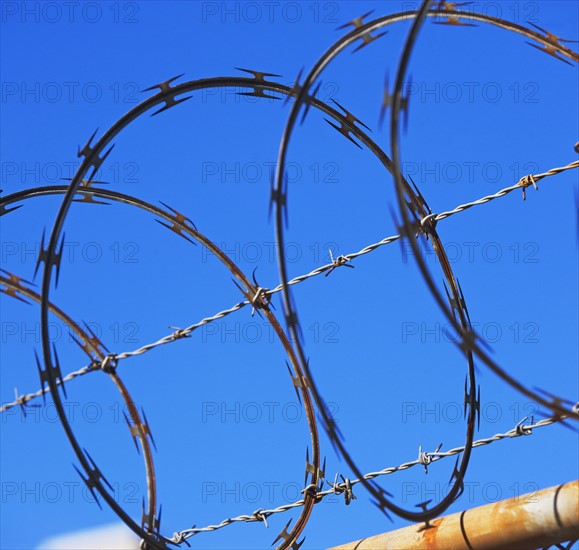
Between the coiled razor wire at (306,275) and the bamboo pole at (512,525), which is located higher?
the coiled razor wire at (306,275)

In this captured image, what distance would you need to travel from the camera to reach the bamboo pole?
477 cm

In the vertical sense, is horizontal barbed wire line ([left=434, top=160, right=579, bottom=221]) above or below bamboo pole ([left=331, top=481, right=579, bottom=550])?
above

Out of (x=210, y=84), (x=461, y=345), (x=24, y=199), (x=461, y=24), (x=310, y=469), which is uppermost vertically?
(x=24, y=199)

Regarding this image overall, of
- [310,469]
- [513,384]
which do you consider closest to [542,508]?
[513,384]

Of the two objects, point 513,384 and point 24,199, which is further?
point 24,199

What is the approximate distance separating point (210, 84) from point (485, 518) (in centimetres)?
270

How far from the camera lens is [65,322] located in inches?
270

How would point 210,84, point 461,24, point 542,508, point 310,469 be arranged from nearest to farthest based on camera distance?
point 542,508, point 461,24, point 210,84, point 310,469

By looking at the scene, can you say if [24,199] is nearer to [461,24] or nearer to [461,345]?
[461,24]

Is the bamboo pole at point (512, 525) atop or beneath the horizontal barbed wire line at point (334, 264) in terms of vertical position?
beneath

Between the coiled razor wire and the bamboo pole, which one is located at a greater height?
the coiled razor wire

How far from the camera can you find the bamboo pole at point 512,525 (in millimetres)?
4773

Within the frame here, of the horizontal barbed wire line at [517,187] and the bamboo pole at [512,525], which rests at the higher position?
the horizontal barbed wire line at [517,187]

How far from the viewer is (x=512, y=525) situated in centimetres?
494
